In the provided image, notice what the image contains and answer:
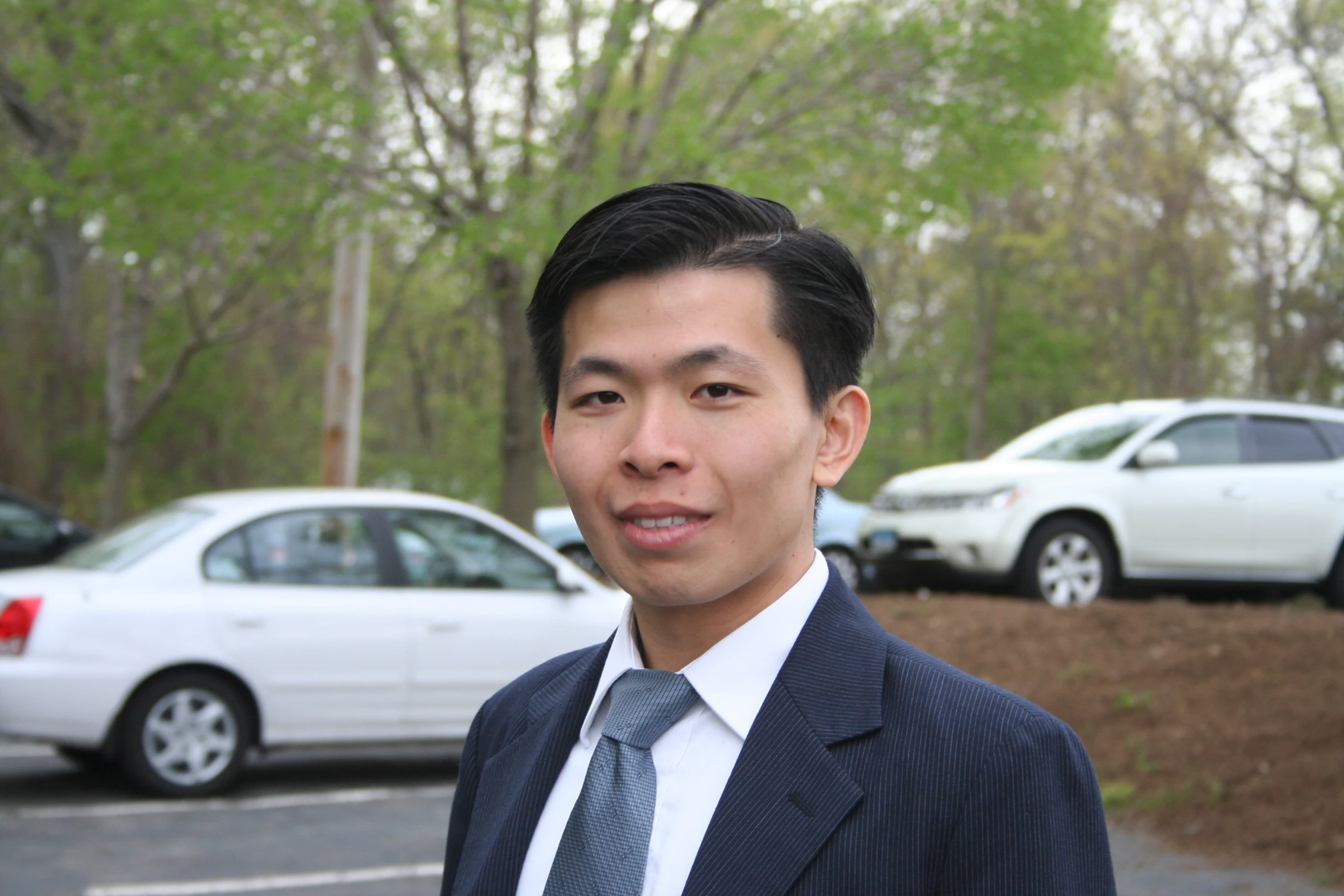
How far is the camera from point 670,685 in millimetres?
1628

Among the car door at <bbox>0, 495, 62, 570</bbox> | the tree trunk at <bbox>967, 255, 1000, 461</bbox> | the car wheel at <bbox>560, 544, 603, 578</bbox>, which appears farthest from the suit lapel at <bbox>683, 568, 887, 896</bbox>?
the tree trunk at <bbox>967, 255, 1000, 461</bbox>

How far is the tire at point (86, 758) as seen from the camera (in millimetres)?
7957

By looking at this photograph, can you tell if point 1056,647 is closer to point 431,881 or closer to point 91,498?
point 431,881

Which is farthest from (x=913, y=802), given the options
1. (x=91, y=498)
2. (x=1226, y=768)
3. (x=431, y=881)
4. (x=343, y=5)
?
(x=91, y=498)

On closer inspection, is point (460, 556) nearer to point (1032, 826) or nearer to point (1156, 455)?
point (1156, 455)

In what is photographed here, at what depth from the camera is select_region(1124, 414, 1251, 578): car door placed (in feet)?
34.6

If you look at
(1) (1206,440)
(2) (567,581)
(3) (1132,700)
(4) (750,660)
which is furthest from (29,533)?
(4) (750,660)

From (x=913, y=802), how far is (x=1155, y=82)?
993 inches

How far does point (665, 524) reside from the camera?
Answer: 158 cm

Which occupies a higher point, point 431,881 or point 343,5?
point 343,5

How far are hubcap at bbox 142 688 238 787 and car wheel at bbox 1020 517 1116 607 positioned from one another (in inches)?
225

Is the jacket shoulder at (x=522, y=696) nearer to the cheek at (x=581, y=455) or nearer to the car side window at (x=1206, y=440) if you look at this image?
the cheek at (x=581, y=455)

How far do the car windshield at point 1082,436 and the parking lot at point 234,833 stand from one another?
209 inches

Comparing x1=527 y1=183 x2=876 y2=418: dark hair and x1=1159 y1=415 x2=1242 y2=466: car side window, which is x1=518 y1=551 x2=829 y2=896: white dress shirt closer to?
x1=527 y1=183 x2=876 y2=418: dark hair
